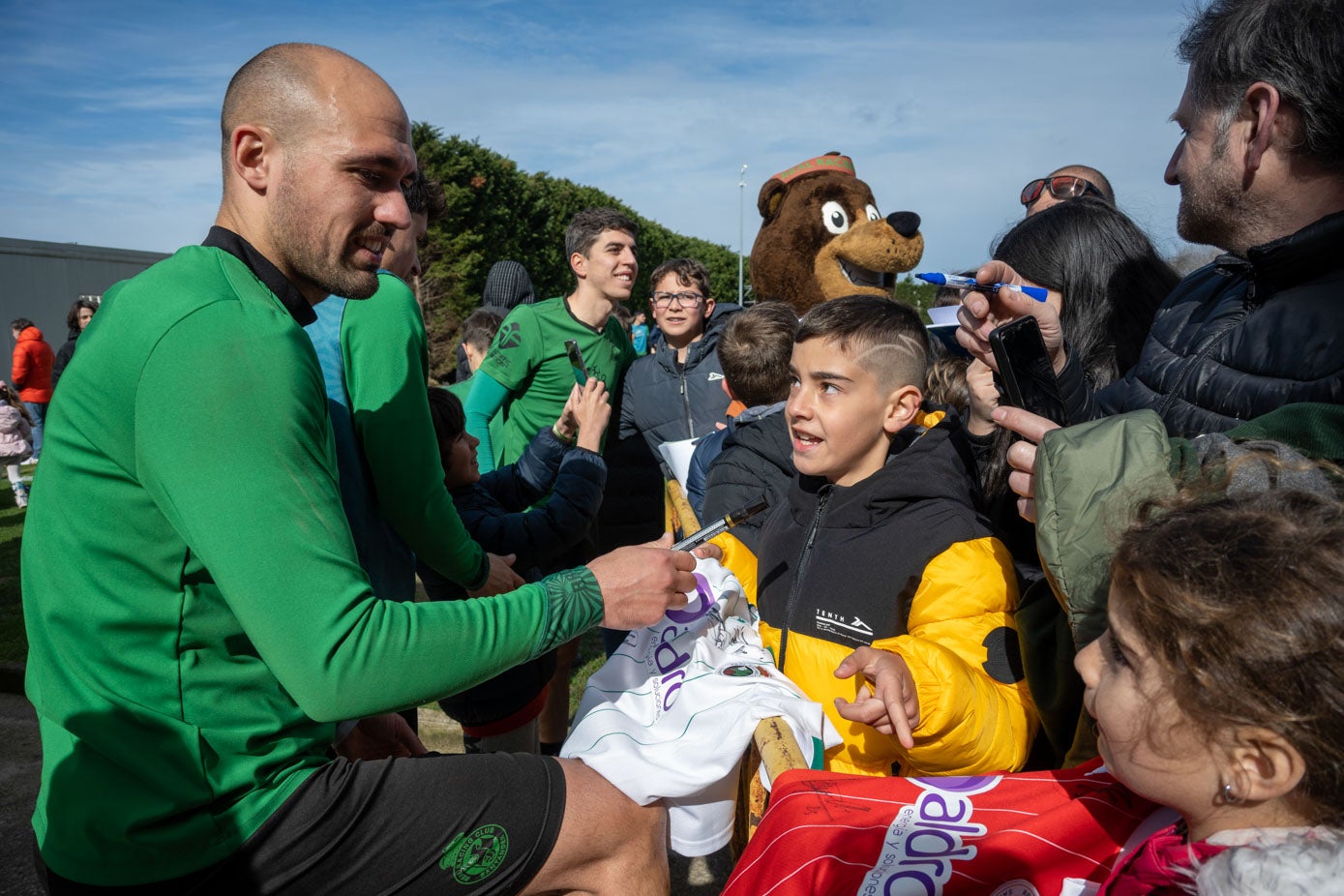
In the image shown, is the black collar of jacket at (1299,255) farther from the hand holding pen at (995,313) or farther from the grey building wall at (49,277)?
the grey building wall at (49,277)

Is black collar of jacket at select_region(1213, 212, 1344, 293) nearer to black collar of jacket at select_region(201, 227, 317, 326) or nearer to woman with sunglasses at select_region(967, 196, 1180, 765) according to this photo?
woman with sunglasses at select_region(967, 196, 1180, 765)

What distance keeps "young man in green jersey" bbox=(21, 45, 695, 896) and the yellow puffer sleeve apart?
2.04ft

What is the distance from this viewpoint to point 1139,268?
2434 millimetres

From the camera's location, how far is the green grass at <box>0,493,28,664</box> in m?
5.27

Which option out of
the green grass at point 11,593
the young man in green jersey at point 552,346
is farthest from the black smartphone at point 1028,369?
the green grass at point 11,593

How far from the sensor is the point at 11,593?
21.4 feet

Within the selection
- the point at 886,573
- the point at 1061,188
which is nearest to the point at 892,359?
the point at 886,573

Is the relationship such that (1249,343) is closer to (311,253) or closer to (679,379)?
(311,253)

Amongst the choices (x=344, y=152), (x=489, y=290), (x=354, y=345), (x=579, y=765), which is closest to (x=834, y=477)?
(x=579, y=765)

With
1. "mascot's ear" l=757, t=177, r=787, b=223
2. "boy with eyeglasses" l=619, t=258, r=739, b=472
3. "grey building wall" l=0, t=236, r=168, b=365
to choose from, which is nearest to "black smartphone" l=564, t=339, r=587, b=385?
"boy with eyeglasses" l=619, t=258, r=739, b=472

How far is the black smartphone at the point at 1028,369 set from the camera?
1629 mm

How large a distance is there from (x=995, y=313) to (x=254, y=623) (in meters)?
1.57

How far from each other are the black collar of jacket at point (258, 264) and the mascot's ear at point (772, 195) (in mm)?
4228

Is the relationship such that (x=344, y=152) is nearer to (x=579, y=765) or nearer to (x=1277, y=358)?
(x=579, y=765)
